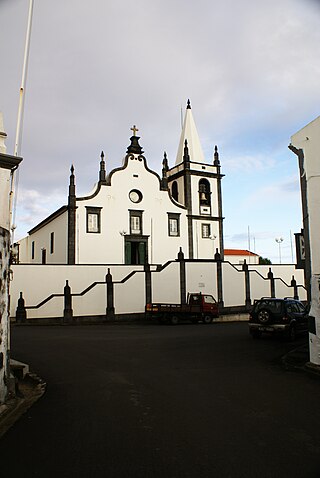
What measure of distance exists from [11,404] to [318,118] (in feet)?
30.4

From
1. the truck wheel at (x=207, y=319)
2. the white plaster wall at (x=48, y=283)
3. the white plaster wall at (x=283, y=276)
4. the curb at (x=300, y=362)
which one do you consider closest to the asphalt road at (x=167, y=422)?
the curb at (x=300, y=362)

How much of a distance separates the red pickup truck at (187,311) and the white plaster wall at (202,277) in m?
4.41

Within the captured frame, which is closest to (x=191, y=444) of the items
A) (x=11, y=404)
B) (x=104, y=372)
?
(x=11, y=404)

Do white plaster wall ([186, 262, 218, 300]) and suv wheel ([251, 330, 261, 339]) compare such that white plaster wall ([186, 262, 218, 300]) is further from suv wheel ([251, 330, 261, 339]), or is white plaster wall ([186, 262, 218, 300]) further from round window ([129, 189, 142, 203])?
suv wheel ([251, 330, 261, 339])

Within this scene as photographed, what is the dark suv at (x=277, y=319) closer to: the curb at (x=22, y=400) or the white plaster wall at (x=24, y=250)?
the curb at (x=22, y=400)

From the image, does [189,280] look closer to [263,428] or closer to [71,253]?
[71,253]

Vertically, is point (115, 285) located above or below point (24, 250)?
below

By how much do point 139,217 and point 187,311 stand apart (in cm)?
1270

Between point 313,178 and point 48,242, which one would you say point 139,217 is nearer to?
point 48,242

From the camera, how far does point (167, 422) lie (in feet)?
19.8

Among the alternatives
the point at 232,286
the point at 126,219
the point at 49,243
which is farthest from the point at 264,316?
the point at 49,243

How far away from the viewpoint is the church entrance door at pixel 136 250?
1416 inches

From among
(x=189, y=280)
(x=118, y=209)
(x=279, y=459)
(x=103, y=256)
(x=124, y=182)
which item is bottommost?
(x=279, y=459)

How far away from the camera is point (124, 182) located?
122ft
